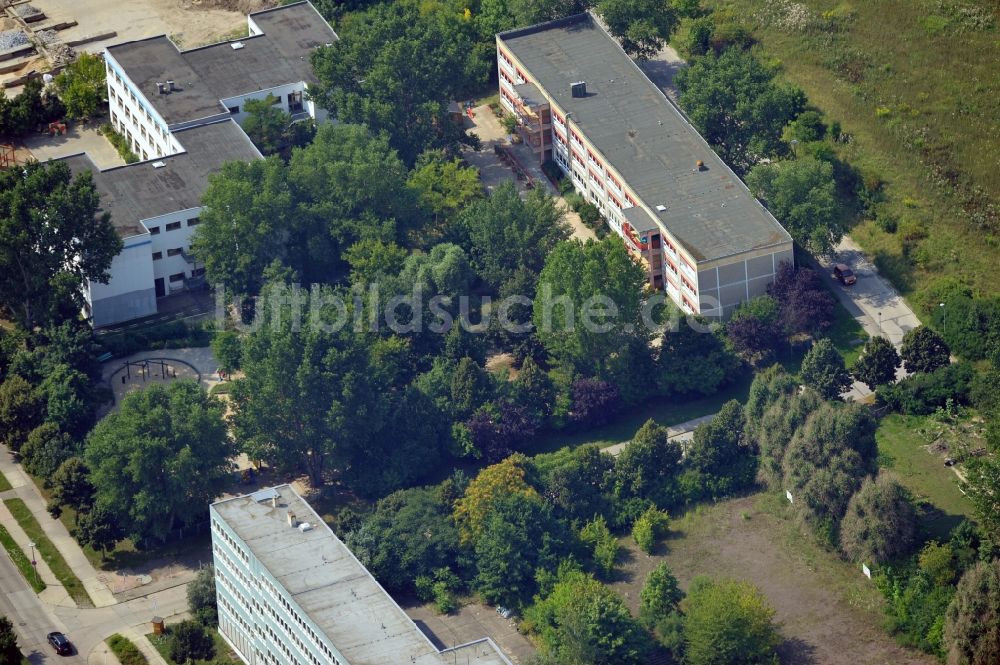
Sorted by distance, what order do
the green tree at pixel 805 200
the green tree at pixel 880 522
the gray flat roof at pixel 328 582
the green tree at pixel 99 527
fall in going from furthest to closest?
the green tree at pixel 805 200 → the green tree at pixel 99 527 → the green tree at pixel 880 522 → the gray flat roof at pixel 328 582

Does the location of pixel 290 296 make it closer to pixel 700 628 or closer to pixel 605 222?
pixel 605 222

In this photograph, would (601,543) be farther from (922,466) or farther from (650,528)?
(922,466)

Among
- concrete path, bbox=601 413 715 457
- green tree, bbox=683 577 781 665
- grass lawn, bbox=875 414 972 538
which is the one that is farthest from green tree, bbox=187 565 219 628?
grass lawn, bbox=875 414 972 538

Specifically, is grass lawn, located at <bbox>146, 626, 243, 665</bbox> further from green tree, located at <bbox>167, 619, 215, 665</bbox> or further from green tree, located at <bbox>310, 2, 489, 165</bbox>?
green tree, located at <bbox>310, 2, 489, 165</bbox>

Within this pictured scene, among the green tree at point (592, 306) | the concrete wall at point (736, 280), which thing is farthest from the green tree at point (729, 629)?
the concrete wall at point (736, 280)

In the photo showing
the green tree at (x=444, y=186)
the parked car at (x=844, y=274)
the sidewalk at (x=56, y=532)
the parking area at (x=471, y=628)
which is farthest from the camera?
the green tree at (x=444, y=186)

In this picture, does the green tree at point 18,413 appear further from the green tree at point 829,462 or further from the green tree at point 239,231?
the green tree at point 829,462
